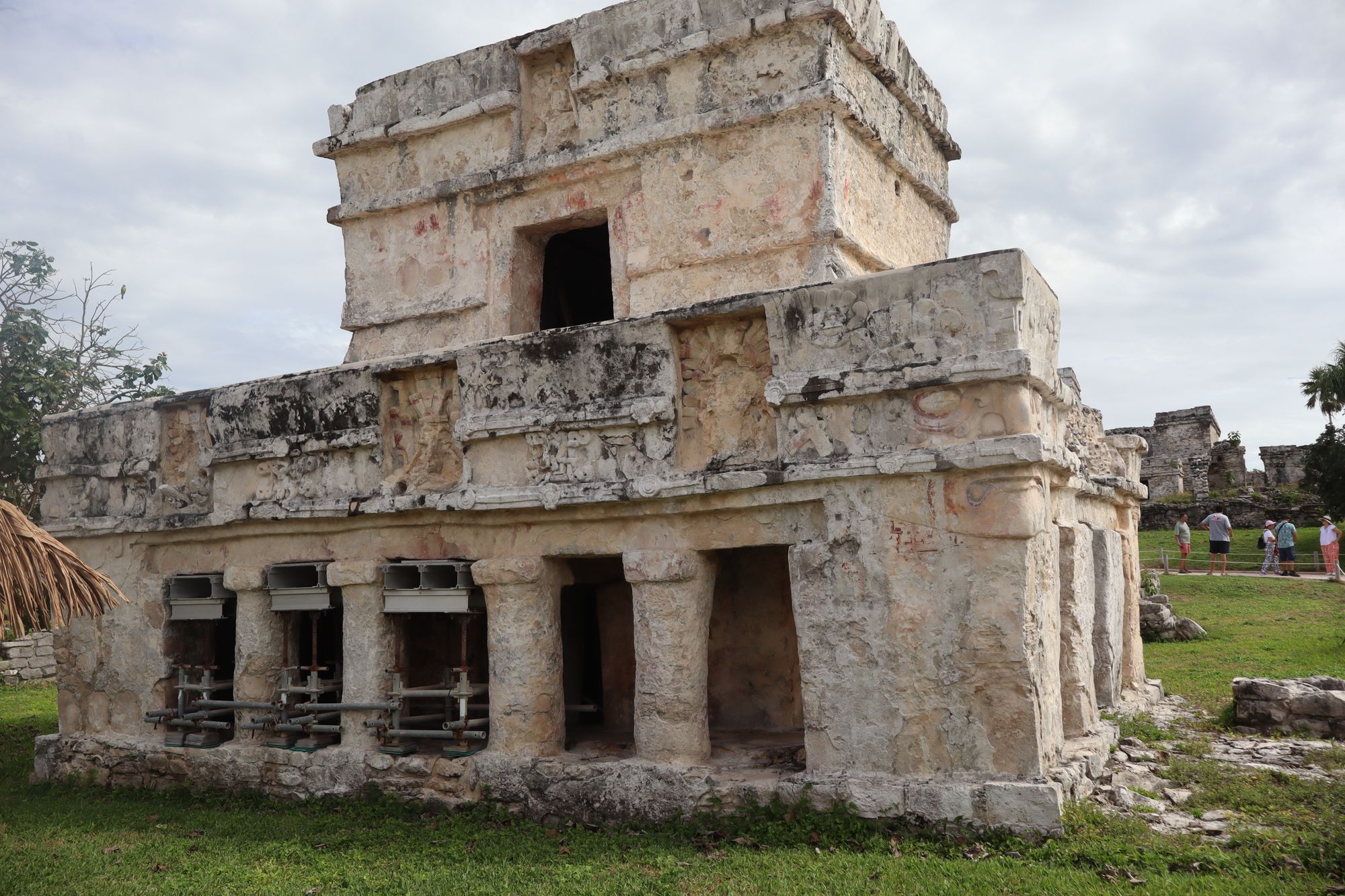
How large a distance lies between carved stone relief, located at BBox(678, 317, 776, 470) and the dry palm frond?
4.00m

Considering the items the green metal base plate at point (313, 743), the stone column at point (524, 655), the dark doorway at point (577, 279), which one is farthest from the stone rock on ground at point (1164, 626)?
the green metal base plate at point (313, 743)

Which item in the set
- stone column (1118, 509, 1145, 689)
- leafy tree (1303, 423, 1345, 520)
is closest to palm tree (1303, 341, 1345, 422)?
leafy tree (1303, 423, 1345, 520)

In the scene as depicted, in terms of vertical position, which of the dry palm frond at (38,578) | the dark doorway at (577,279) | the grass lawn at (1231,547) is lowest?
the grass lawn at (1231,547)

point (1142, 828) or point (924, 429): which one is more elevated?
point (924, 429)

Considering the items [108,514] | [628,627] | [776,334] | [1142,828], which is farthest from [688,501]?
[108,514]

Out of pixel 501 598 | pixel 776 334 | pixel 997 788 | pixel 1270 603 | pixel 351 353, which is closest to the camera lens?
pixel 997 788

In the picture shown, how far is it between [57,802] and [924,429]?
7083 millimetres

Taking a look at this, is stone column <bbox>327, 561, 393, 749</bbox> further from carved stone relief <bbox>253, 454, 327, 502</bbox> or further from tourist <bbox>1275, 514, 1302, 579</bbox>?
tourist <bbox>1275, 514, 1302, 579</bbox>

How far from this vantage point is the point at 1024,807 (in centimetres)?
488

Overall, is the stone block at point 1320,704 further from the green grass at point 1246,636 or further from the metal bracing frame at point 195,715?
the metal bracing frame at point 195,715

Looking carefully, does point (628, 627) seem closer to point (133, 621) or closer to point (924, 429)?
point (924, 429)

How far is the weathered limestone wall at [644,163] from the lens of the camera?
7570 millimetres

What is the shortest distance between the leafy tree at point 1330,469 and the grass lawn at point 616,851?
15.3 m

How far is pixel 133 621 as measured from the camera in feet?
26.6
